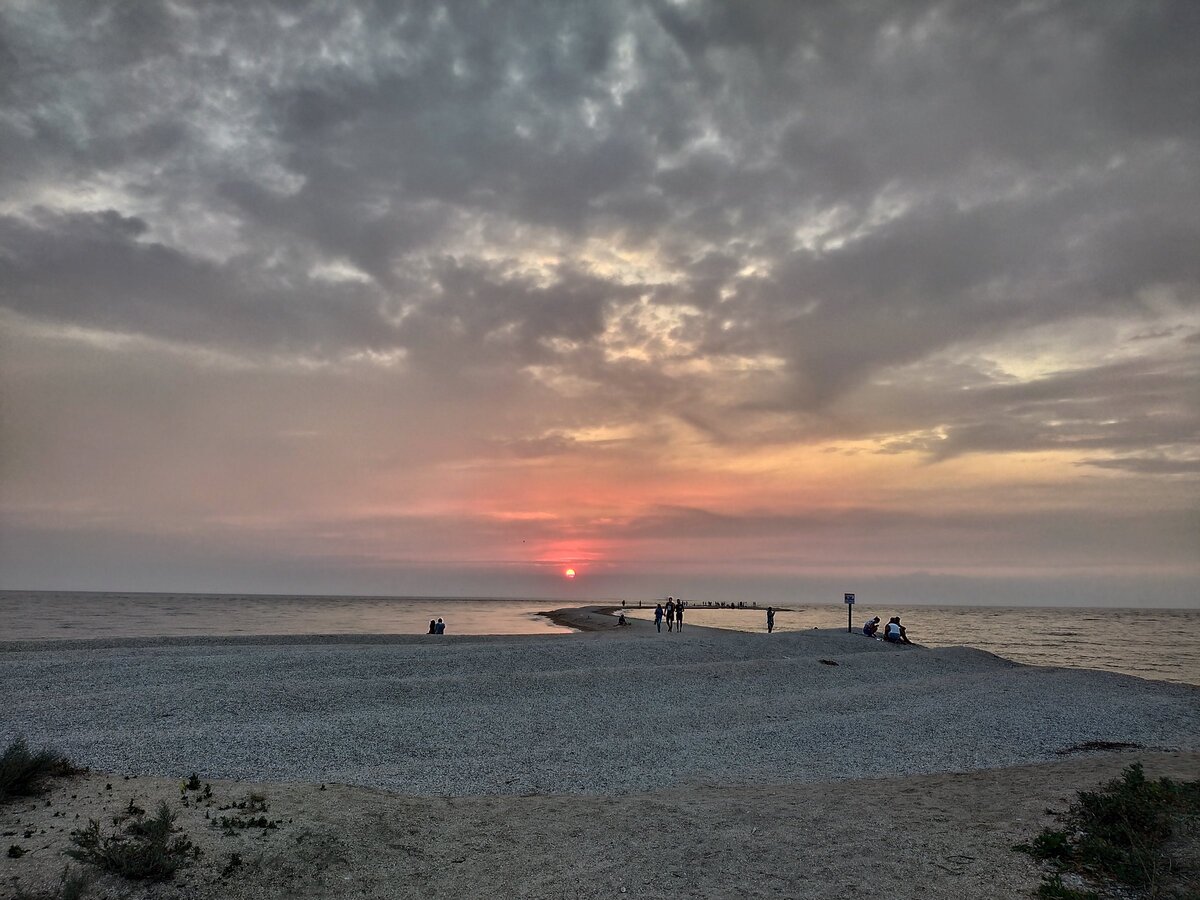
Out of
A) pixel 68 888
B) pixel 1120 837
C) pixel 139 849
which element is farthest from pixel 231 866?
pixel 1120 837

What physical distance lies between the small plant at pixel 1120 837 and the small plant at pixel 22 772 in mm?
15145

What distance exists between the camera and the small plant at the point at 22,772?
11328 millimetres

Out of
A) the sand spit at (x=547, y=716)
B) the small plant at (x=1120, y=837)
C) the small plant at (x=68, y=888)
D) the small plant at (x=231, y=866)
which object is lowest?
the sand spit at (x=547, y=716)

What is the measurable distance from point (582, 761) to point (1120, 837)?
35.7 ft

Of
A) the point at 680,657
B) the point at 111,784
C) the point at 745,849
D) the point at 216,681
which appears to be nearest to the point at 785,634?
the point at 680,657

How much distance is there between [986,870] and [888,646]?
38.0 metres

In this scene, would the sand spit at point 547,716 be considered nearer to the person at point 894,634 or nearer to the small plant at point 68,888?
the small plant at point 68,888

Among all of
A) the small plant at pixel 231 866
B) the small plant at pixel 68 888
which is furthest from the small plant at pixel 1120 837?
the small plant at pixel 68 888

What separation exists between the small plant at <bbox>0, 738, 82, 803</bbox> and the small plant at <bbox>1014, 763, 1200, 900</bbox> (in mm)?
15145

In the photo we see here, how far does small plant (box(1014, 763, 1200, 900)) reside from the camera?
9.27 metres

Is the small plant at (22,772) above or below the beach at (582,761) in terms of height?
above

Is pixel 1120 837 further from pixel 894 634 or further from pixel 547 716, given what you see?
pixel 894 634

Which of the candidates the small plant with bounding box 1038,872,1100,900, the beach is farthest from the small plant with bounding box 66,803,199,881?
the small plant with bounding box 1038,872,1100,900

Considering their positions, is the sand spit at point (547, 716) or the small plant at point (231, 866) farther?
the sand spit at point (547, 716)
